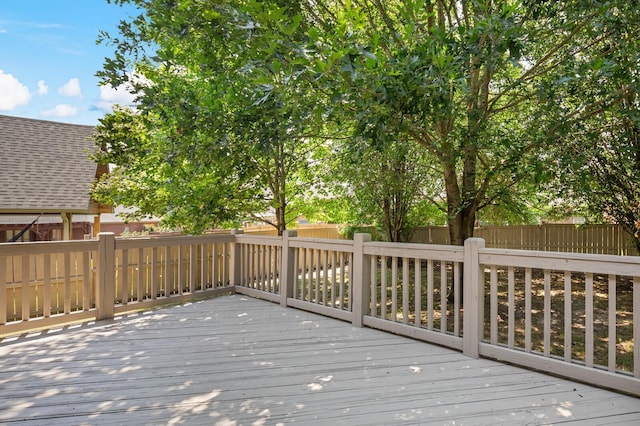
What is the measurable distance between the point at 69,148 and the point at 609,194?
12.7 m

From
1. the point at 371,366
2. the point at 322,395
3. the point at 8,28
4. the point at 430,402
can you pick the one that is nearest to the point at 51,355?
the point at 322,395

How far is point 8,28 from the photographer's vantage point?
33.8 ft

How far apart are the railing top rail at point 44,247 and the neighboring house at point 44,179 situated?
231 inches

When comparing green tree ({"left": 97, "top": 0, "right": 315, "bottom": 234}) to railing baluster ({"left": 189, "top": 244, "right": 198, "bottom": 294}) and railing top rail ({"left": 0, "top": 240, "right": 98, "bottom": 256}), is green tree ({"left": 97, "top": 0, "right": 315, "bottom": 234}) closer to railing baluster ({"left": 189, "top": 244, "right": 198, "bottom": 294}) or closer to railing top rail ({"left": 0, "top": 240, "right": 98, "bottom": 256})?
railing baluster ({"left": 189, "top": 244, "right": 198, "bottom": 294})

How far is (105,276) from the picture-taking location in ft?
14.1

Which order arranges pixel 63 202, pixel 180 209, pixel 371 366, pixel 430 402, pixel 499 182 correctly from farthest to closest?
pixel 63 202, pixel 180 209, pixel 499 182, pixel 371 366, pixel 430 402

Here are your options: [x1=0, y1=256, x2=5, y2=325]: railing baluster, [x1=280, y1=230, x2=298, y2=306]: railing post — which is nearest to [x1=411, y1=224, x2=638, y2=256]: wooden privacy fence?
[x1=280, y1=230, x2=298, y2=306]: railing post

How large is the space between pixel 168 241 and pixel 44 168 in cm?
752

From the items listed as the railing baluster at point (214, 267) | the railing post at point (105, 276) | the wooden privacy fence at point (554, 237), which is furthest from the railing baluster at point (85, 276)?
the wooden privacy fence at point (554, 237)

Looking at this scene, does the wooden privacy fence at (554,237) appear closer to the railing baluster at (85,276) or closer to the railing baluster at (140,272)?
the railing baluster at (140,272)

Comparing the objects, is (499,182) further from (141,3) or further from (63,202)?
(63,202)

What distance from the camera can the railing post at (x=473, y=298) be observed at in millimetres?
3168

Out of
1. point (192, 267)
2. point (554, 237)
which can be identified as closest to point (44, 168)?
point (192, 267)

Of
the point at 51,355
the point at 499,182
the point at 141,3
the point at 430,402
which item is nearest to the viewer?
the point at 430,402
